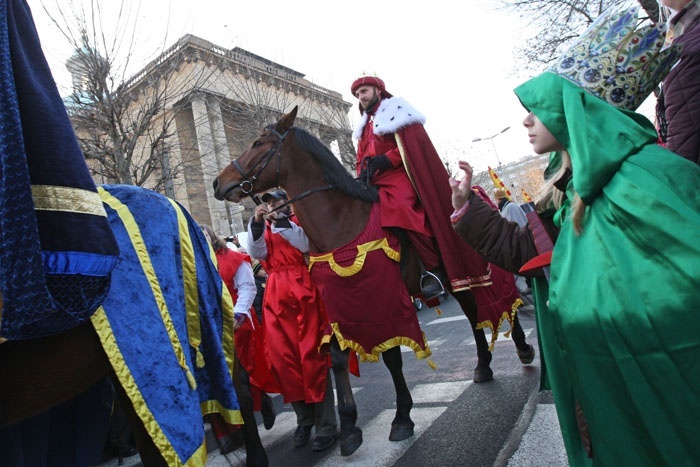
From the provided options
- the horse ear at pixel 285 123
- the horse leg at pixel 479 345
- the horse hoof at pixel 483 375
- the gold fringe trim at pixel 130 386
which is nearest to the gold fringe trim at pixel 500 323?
the horse leg at pixel 479 345

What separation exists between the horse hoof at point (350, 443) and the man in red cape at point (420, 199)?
141 centimetres

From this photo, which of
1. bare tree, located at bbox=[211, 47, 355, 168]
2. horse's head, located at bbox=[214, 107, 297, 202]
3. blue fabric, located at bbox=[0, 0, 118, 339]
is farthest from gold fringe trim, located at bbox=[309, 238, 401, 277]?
bare tree, located at bbox=[211, 47, 355, 168]

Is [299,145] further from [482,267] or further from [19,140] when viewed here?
[19,140]

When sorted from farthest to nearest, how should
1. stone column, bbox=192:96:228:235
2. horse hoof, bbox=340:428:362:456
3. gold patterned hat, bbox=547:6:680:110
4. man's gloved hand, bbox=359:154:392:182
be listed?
1. stone column, bbox=192:96:228:235
2. man's gloved hand, bbox=359:154:392:182
3. horse hoof, bbox=340:428:362:456
4. gold patterned hat, bbox=547:6:680:110

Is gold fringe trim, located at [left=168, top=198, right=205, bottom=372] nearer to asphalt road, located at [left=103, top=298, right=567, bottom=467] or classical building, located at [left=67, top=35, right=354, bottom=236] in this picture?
asphalt road, located at [left=103, top=298, right=567, bottom=467]

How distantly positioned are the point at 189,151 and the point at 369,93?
312 inches

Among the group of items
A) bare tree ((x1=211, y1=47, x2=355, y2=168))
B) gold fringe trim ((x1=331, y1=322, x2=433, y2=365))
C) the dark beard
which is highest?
bare tree ((x1=211, y1=47, x2=355, y2=168))

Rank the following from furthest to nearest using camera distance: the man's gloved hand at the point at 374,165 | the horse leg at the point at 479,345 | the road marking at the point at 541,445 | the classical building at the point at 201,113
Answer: the classical building at the point at 201,113, the horse leg at the point at 479,345, the man's gloved hand at the point at 374,165, the road marking at the point at 541,445

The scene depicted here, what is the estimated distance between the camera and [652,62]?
5.69 ft

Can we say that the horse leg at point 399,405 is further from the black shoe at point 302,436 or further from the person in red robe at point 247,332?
the person in red robe at point 247,332

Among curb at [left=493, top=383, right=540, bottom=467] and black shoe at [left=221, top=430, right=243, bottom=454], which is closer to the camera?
curb at [left=493, top=383, right=540, bottom=467]

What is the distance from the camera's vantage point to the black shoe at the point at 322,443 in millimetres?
3758

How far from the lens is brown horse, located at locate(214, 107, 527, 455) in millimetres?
3730

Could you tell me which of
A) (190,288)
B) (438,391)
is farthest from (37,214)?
(438,391)
